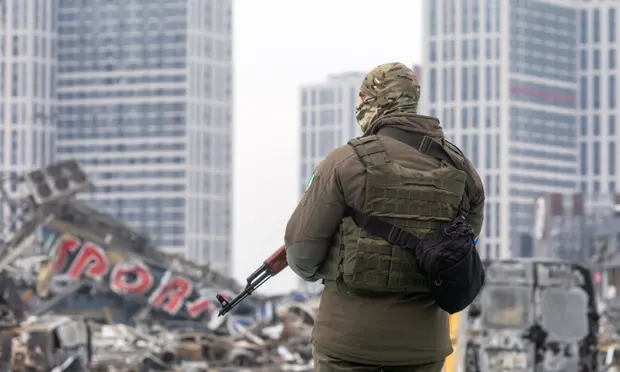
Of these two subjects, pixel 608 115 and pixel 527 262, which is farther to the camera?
pixel 608 115

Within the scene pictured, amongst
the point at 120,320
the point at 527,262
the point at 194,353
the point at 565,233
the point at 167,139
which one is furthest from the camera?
the point at 167,139

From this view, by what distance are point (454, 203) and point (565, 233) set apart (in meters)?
118

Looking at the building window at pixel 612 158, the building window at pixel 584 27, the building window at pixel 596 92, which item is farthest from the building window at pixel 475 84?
the building window at pixel 612 158

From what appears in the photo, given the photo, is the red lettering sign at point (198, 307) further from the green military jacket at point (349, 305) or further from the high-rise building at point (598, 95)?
the high-rise building at point (598, 95)

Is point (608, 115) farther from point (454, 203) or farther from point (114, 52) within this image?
point (454, 203)

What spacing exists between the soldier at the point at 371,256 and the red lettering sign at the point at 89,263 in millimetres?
40671

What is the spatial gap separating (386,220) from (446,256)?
252 mm

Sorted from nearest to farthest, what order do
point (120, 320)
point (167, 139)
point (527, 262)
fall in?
point (527, 262) < point (120, 320) < point (167, 139)

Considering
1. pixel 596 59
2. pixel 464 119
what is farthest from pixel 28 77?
pixel 596 59

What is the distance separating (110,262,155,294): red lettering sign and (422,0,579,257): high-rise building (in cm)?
11448

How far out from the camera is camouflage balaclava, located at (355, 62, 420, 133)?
5.09m

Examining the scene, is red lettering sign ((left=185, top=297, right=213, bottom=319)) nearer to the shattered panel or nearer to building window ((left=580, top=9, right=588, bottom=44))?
the shattered panel

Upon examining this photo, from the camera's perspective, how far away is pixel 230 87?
559 ft

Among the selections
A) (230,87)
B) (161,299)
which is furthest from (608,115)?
Result: (161,299)
